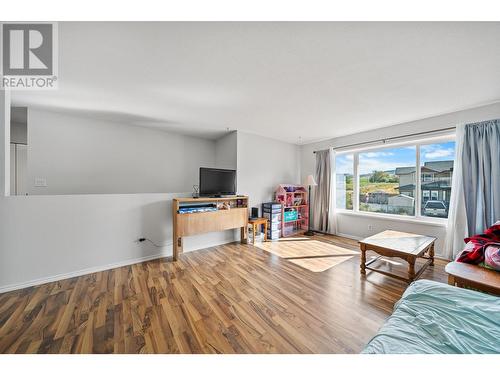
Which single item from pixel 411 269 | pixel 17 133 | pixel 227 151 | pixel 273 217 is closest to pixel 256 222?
pixel 273 217

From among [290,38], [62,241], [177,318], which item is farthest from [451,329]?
[62,241]

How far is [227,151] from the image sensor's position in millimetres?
3980

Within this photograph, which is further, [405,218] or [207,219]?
[405,218]

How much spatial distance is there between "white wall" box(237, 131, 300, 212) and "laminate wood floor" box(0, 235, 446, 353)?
1.80m

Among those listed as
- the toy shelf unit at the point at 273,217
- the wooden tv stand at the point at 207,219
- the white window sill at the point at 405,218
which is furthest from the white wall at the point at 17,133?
the white window sill at the point at 405,218

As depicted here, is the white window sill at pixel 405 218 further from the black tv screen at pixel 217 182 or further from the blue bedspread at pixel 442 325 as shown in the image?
the black tv screen at pixel 217 182

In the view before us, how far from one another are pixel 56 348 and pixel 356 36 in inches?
119

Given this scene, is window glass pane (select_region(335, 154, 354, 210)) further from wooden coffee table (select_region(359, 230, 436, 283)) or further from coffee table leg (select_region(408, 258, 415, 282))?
coffee table leg (select_region(408, 258, 415, 282))

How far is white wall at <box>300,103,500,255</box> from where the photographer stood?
2.58 meters

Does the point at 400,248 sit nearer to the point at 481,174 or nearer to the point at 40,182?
the point at 481,174

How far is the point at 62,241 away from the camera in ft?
7.16

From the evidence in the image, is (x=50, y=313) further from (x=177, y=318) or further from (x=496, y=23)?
(x=496, y=23)

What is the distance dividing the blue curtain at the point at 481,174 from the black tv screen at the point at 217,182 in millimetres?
3522

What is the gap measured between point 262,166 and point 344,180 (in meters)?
1.94
